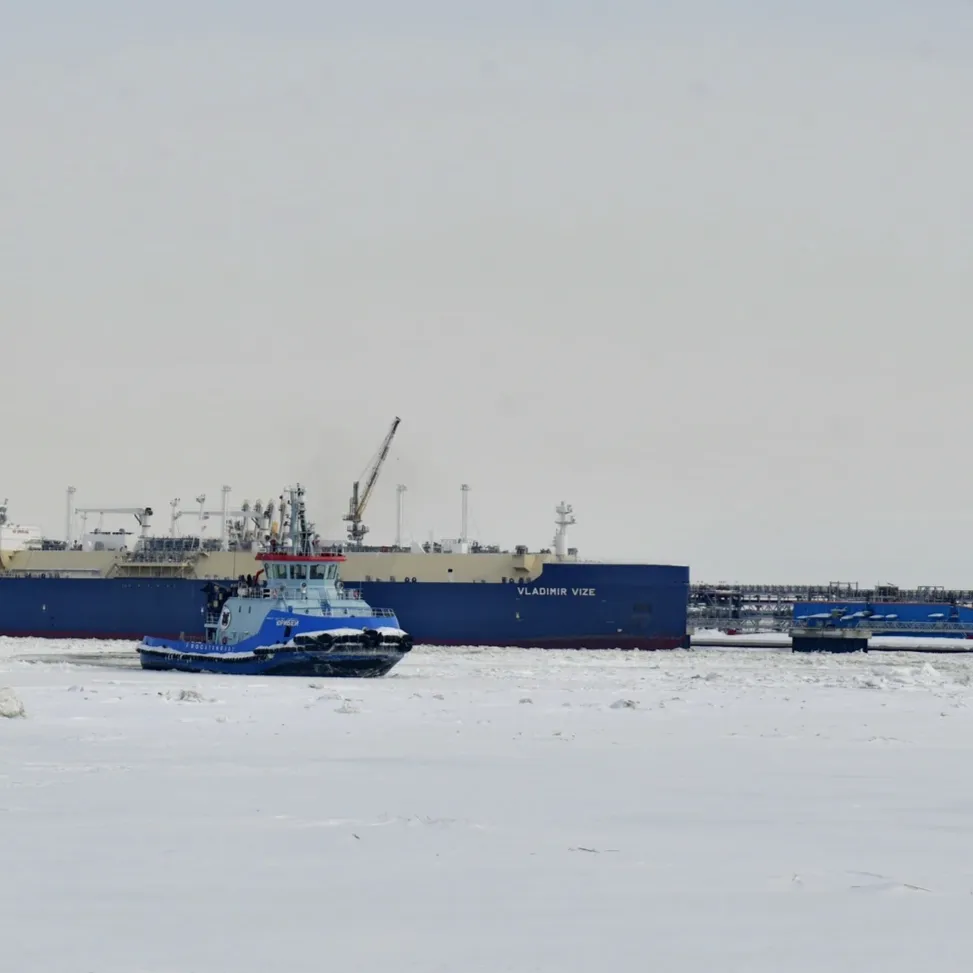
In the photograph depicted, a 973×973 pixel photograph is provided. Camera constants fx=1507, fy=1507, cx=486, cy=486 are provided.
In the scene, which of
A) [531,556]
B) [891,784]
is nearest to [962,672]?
[531,556]

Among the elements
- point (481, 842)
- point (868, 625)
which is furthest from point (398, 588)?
point (481, 842)

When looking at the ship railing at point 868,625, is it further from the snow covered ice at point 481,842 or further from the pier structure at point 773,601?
the snow covered ice at point 481,842

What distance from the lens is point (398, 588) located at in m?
74.1

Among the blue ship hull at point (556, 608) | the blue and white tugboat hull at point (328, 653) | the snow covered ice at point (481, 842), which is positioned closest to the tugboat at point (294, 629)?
the blue and white tugboat hull at point (328, 653)

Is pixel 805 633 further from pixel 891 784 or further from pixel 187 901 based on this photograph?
pixel 187 901

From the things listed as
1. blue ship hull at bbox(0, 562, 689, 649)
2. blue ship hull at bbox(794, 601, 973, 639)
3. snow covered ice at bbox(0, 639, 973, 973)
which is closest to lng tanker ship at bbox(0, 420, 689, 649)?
blue ship hull at bbox(0, 562, 689, 649)

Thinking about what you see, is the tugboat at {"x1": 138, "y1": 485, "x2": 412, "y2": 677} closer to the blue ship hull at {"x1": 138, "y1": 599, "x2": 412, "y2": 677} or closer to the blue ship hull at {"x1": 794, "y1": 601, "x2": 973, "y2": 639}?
the blue ship hull at {"x1": 138, "y1": 599, "x2": 412, "y2": 677}

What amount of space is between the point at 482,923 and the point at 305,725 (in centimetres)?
1525

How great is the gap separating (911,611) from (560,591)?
23.7 m

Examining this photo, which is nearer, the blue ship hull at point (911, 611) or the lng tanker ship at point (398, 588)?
the lng tanker ship at point (398, 588)

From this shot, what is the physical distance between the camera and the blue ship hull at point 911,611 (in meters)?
83.3

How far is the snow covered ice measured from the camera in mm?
9477

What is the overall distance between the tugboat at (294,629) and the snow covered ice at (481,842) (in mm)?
17394

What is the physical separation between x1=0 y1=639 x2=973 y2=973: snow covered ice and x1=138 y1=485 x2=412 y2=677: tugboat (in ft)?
57.1
